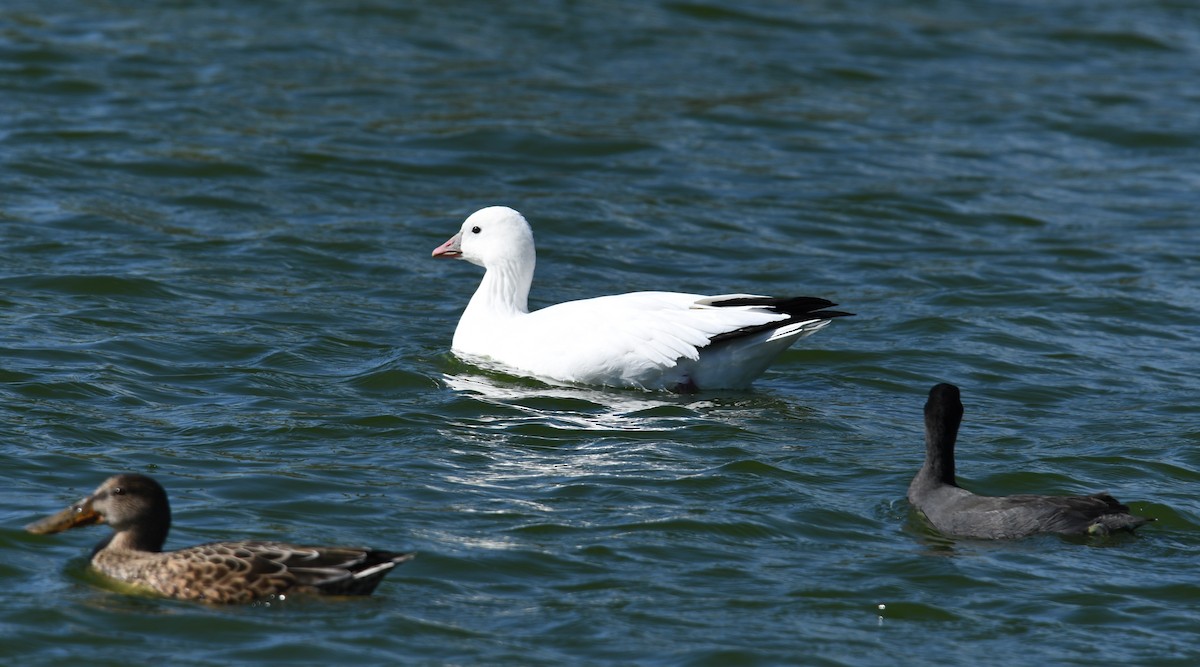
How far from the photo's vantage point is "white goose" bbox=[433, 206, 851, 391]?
10922mm

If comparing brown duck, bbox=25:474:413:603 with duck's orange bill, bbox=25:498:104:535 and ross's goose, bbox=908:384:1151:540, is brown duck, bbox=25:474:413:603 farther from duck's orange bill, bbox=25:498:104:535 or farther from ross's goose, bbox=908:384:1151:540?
ross's goose, bbox=908:384:1151:540

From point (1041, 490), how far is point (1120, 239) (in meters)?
7.32

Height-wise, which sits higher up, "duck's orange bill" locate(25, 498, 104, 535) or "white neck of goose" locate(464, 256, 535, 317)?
"white neck of goose" locate(464, 256, 535, 317)

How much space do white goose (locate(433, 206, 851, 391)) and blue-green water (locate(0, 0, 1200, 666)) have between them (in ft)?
0.68

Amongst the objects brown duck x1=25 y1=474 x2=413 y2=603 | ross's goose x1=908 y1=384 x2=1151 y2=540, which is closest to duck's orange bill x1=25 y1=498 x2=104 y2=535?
brown duck x1=25 y1=474 x2=413 y2=603

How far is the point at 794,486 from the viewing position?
365 inches

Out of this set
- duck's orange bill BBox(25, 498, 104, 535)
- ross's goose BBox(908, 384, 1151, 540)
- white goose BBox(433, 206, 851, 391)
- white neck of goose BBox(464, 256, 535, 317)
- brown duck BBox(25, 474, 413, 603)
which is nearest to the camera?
brown duck BBox(25, 474, 413, 603)

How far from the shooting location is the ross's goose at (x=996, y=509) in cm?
845

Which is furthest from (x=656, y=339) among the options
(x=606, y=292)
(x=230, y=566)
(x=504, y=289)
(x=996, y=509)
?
(x=230, y=566)

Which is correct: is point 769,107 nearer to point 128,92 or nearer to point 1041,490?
point 128,92

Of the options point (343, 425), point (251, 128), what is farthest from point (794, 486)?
point (251, 128)

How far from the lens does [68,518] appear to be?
7.55m

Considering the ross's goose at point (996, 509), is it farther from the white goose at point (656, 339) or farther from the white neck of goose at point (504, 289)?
the white neck of goose at point (504, 289)

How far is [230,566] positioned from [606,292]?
725cm
